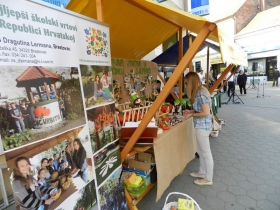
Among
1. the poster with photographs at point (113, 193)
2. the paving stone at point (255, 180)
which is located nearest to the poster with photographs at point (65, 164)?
the poster with photographs at point (113, 193)

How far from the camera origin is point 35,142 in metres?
1.03

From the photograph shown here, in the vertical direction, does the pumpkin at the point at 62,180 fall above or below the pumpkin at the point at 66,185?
above

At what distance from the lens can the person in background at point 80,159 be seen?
51.8 inches

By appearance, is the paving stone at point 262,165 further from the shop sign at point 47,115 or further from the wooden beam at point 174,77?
the shop sign at point 47,115

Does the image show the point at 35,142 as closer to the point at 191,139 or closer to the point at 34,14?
the point at 34,14

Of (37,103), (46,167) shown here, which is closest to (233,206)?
(46,167)

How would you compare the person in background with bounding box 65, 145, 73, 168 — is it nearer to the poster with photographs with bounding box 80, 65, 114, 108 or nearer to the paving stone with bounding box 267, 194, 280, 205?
the poster with photographs with bounding box 80, 65, 114, 108

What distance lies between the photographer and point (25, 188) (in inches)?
38.9

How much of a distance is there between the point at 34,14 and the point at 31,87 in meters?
0.44

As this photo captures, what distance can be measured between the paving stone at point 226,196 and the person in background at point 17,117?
8.36 feet

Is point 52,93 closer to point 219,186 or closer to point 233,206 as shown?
point 233,206

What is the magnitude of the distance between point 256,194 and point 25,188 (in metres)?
2.78

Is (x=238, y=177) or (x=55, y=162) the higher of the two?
(x=55, y=162)

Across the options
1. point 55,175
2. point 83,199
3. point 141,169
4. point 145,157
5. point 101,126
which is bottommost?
point 141,169
